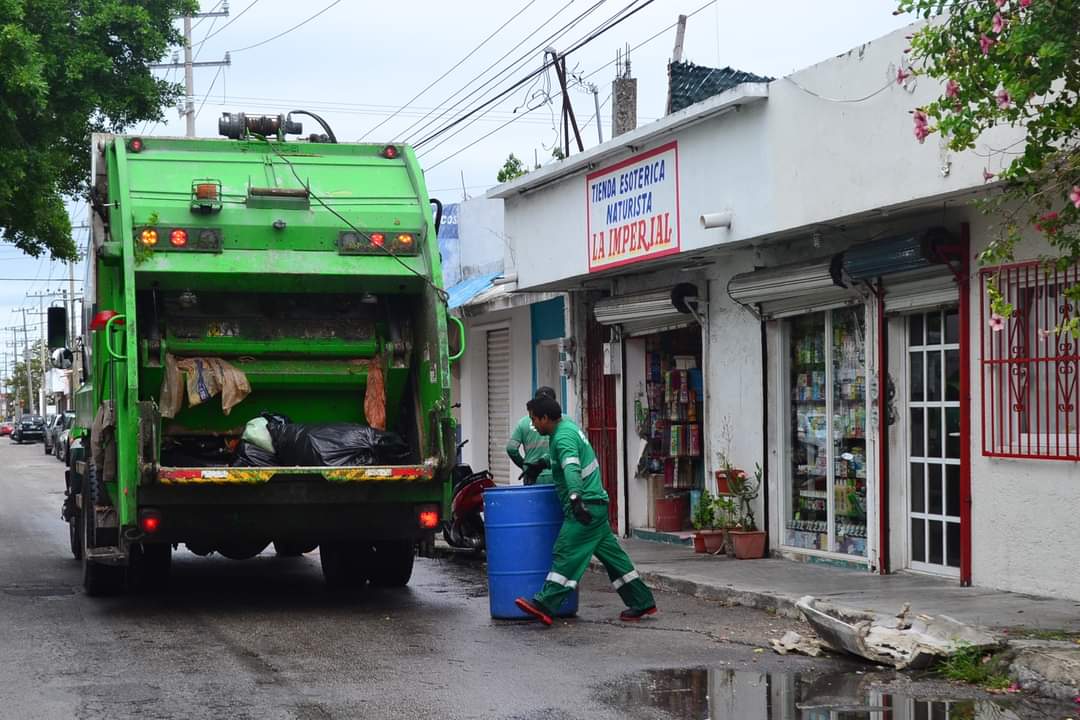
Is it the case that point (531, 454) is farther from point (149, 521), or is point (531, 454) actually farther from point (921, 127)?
point (921, 127)

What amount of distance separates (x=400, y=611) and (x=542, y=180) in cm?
712

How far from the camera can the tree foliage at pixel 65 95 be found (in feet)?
59.9

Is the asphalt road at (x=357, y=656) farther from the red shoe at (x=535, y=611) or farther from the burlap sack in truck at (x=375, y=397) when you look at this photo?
the burlap sack in truck at (x=375, y=397)

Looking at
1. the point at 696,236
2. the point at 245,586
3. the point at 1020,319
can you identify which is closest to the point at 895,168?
the point at 1020,319

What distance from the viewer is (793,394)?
43.1ft

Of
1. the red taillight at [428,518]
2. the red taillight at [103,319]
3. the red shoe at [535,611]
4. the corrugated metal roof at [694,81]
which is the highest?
the corrugated metal roof at [694,81]

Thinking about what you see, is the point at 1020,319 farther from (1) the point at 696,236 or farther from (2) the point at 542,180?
(2) the point at 542,180

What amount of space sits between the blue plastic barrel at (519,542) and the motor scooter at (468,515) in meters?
4.19

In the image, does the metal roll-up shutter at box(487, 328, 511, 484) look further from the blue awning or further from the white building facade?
the white building facade

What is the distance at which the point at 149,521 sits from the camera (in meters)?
9.57

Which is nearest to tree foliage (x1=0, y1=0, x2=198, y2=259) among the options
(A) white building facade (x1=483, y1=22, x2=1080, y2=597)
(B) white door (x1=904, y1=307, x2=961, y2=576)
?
(A) white building facade (x1=483, y1=22, x2=1080, y2=597)

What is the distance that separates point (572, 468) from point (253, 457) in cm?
229

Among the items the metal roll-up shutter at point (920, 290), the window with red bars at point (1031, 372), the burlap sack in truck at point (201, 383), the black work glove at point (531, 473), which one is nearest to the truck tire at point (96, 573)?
the burlap sack in truck at point (201, 383)

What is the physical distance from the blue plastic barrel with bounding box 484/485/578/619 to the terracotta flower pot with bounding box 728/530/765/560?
11.5 feet
